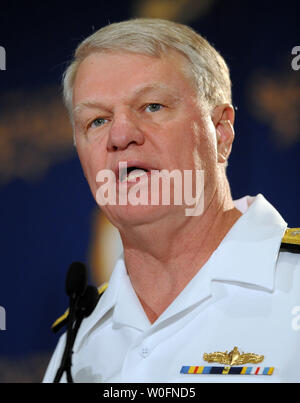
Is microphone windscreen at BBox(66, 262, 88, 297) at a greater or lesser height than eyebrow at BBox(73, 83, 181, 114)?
lesser

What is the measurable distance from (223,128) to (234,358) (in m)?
0.60

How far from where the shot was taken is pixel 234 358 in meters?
1.20

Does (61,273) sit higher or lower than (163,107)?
lower

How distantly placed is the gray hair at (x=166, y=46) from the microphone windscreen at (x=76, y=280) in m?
0.52

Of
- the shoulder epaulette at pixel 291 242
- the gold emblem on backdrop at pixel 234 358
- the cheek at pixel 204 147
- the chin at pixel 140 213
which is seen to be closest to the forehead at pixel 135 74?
the cheek at pixel 204 147

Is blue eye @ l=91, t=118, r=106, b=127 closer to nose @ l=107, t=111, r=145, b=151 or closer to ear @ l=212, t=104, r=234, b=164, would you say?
nose @ l=107, t=111, r=145, b=151

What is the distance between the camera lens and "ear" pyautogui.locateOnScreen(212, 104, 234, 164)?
1.49 metres

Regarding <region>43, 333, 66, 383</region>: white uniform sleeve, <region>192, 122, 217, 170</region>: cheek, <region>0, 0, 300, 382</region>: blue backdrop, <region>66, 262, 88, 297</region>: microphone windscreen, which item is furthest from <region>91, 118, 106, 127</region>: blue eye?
<region>0, 0, 300, 382</region>: blue backdrop

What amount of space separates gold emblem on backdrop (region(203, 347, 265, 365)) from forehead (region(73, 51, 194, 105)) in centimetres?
62
